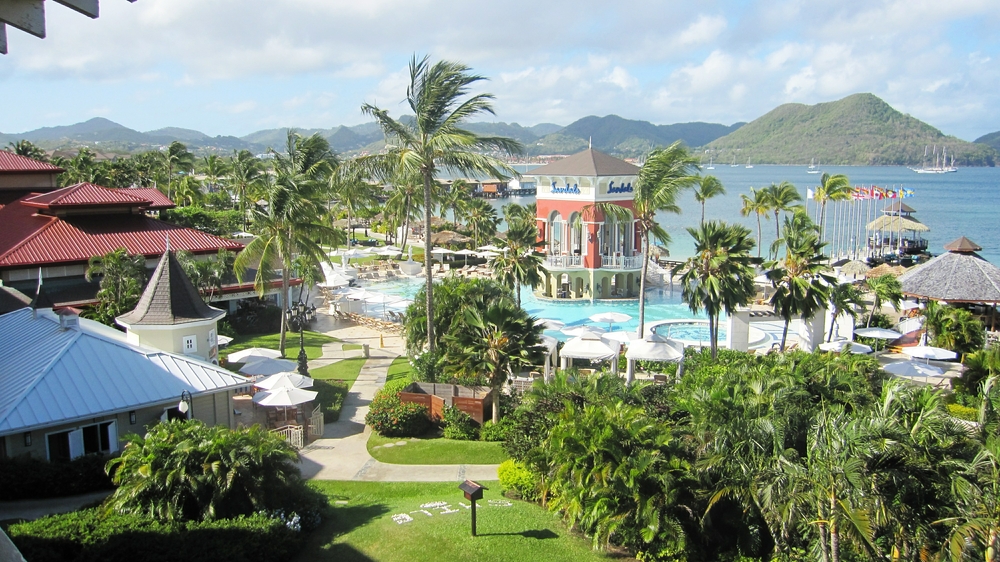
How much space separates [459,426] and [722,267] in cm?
988

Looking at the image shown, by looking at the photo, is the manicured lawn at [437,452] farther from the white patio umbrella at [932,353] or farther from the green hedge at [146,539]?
the white patio umbrella at [932,353]

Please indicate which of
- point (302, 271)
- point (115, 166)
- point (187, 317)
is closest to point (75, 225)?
point (302, 271)

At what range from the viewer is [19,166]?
38.2 m

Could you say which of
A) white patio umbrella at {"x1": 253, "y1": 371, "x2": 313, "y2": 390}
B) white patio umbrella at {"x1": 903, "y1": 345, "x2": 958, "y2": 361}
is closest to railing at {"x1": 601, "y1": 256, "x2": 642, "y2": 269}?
white patio umbrella at {"x1": 903, "y1": 345, "x2": 958, "y2": 361}

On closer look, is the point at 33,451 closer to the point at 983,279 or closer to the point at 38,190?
the point at 38,190

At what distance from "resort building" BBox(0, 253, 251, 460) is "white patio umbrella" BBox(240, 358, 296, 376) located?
389 centimetres

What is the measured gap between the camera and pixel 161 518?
11.4 metres

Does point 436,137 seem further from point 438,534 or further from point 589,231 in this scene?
point 589,231

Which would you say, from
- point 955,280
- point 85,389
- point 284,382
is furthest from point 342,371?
point 955,280

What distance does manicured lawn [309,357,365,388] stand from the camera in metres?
26.5

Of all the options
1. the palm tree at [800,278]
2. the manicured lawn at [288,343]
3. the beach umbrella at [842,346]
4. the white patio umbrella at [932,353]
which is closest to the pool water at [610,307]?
the beach umbrella at [842,346]

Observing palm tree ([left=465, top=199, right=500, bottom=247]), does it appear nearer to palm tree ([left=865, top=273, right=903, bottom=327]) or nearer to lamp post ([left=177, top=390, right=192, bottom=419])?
palm tree ([left=865, top=273, right=903, bottom=327])

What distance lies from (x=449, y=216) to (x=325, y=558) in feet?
386

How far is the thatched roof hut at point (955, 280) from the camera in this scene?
3062 centimetres
